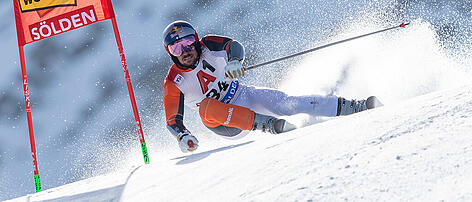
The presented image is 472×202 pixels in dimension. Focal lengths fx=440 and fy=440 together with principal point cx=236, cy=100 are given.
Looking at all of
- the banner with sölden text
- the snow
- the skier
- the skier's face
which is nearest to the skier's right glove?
the skier

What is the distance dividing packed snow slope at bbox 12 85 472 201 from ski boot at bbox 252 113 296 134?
1.20m

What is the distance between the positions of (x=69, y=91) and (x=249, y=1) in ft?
16.3

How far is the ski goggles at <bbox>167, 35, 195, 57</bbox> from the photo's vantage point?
345 cm

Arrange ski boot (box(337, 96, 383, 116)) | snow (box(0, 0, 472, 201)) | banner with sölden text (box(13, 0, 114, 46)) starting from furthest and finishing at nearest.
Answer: snow (box(0, 0, 472, 201)) < banner with sölden text (box(13, 0, 114, 46)) < ski boot (box(337, 96, 383, 116))

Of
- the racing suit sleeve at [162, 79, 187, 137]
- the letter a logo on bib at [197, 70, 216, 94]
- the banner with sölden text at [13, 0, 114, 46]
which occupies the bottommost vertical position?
the racing suit sleeve at [162, 79, 187, 137]

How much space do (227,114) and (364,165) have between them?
2.06m

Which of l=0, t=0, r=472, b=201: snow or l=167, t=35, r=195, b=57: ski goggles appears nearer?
l=167, t=35, r=195, b=57: ski goggles

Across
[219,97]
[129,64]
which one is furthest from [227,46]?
[129,64]

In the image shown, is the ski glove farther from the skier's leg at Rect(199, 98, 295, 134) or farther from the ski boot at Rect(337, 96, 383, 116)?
the ski boot at Rect(337, 96, 383, 116)

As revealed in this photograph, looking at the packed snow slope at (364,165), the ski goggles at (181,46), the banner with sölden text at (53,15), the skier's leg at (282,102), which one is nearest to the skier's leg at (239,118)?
the skier's leg at (282,102)

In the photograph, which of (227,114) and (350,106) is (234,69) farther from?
(350,106)

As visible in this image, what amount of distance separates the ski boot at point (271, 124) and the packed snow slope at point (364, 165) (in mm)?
1203

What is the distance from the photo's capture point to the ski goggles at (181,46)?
136 inches

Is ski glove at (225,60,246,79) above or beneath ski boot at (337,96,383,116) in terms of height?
above
